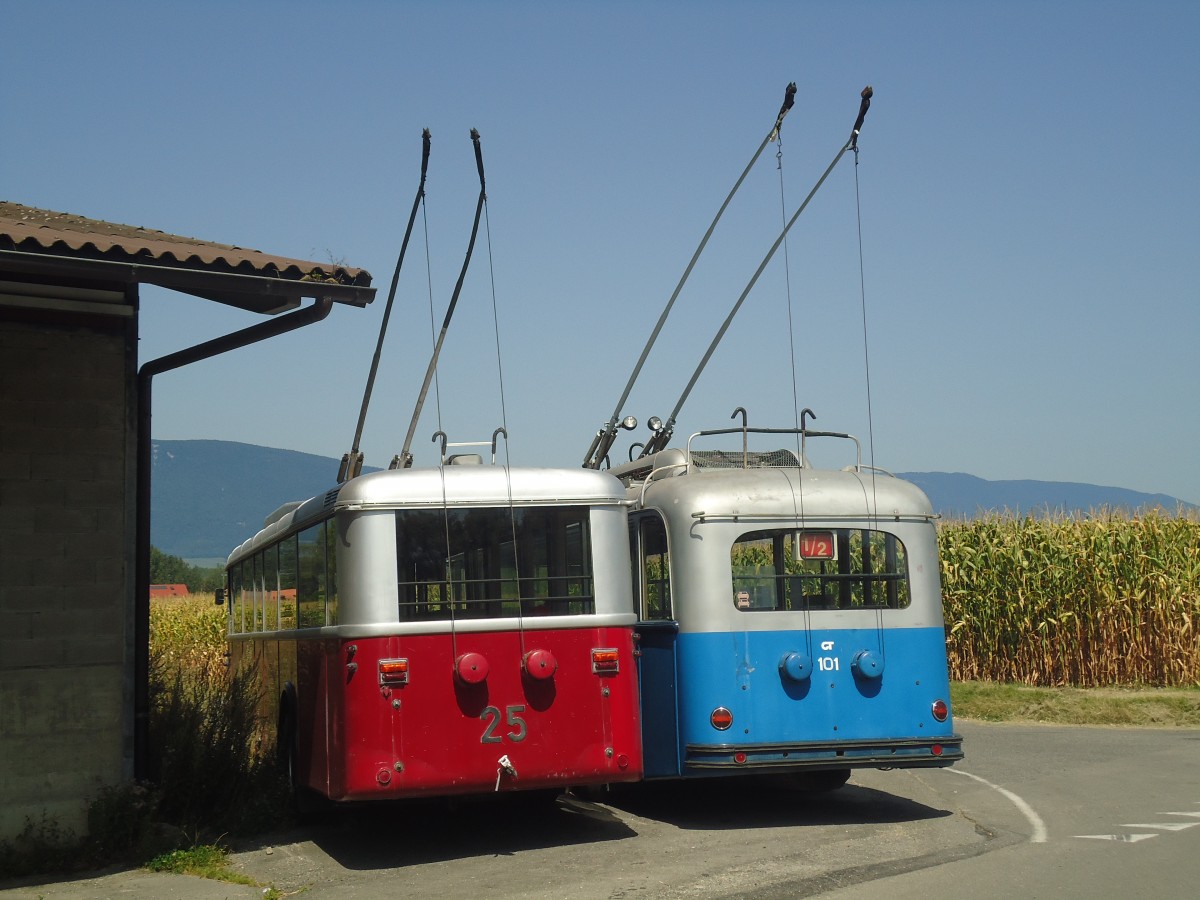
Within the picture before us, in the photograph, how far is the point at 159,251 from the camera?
822 centimetres

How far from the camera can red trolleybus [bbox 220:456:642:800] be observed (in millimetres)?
9117

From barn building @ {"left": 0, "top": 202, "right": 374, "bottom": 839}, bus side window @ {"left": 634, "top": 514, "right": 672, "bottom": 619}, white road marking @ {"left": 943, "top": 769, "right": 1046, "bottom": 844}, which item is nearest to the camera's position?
barn building @ {"left": 0, "top": 202, "right": 374, "bottom": 839}

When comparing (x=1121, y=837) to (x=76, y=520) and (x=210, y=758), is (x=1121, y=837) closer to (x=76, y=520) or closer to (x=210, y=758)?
(x=210, y=758)

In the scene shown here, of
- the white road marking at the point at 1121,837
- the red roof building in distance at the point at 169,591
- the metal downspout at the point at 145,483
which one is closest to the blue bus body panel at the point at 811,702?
the white road marking at the point at 1121,837

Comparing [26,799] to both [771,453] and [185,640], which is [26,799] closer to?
[771,453]

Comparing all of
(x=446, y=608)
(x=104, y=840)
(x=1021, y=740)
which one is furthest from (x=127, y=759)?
(x=1021, y=740)

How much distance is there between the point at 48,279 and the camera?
359 inches

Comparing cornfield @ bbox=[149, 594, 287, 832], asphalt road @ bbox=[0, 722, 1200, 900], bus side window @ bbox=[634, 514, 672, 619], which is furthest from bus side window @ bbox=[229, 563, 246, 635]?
bus side window @ bbox=[634, 514, 672, 619]

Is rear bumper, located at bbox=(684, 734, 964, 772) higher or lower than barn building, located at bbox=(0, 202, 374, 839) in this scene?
lower

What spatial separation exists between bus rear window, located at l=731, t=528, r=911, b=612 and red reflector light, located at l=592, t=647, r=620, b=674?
50.7 inches

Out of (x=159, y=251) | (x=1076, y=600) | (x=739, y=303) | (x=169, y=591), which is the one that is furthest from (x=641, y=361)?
(x=169, y=591)

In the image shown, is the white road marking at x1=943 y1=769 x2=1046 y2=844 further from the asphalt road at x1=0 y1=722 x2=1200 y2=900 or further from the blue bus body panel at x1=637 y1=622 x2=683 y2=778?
the blue bus body panel at x1=637 y1=622 x2=683 y2=778

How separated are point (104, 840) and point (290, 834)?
172cm

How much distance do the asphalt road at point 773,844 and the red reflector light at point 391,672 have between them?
1.30m
